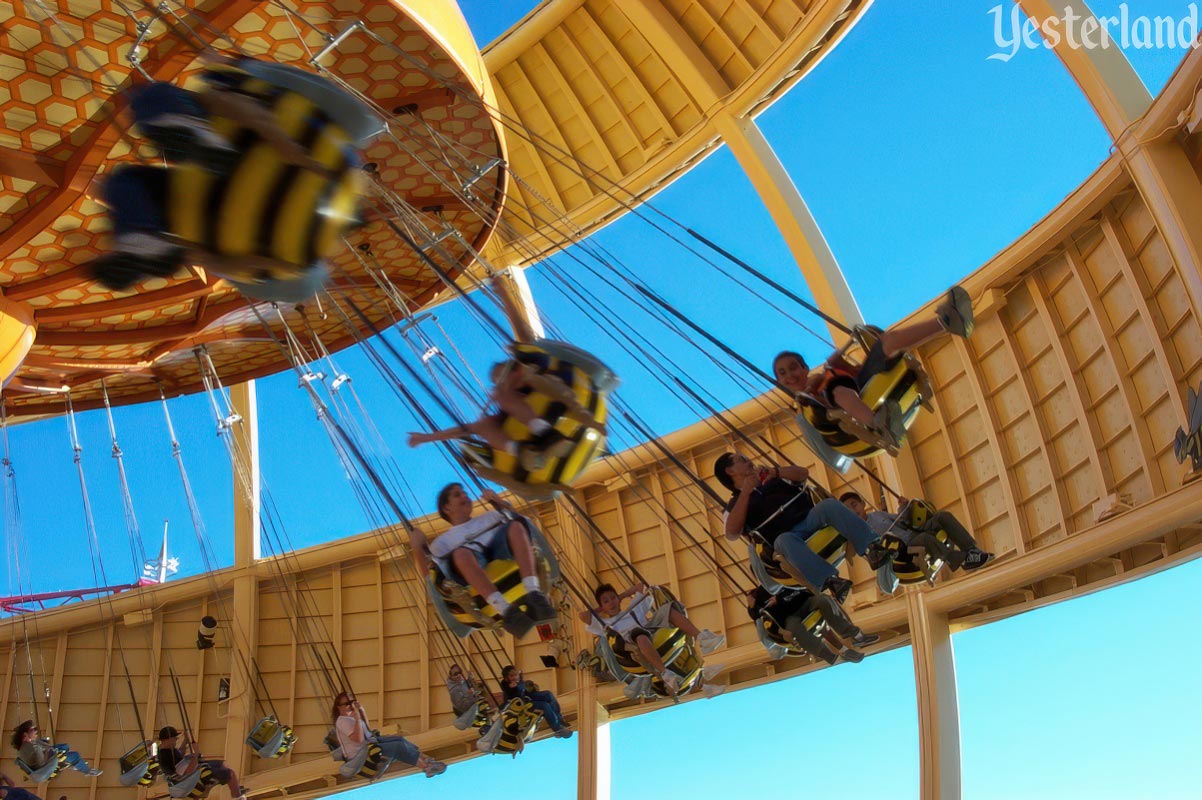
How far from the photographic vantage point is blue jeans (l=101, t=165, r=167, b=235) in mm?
4152

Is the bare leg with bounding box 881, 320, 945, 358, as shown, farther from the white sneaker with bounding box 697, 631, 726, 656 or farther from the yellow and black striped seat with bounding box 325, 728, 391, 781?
the yellow and black striped seat with bounding box 325, 728, 391, 781

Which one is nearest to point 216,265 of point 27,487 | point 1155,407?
point 1155,407

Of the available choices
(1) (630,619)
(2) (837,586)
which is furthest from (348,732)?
(2) (837,586)

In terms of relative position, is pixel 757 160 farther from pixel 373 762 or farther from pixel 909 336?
pixel 373 762

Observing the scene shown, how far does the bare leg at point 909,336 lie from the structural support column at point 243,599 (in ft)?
42.4

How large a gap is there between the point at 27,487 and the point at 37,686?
4.17 m

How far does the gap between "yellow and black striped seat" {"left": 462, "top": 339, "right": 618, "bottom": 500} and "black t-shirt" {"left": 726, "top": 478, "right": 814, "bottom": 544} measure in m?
1.76

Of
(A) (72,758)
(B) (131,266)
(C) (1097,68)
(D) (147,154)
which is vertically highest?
(C) (1097,68)

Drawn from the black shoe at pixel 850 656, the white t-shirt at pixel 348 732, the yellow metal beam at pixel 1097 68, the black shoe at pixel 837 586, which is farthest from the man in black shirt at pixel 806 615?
the yellow metal beam at pixel 1097 68

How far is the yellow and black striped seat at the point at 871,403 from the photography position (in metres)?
7.00

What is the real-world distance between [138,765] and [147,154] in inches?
370

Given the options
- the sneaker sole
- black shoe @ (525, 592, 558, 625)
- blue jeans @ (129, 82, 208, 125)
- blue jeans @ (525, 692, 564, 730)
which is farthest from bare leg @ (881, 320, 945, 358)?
blue jeans @ (525, 692, 564, 730)

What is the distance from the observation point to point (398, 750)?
11.1 meters

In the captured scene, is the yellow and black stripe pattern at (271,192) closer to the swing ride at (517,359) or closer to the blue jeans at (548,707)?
the swing ride at (517,359)
